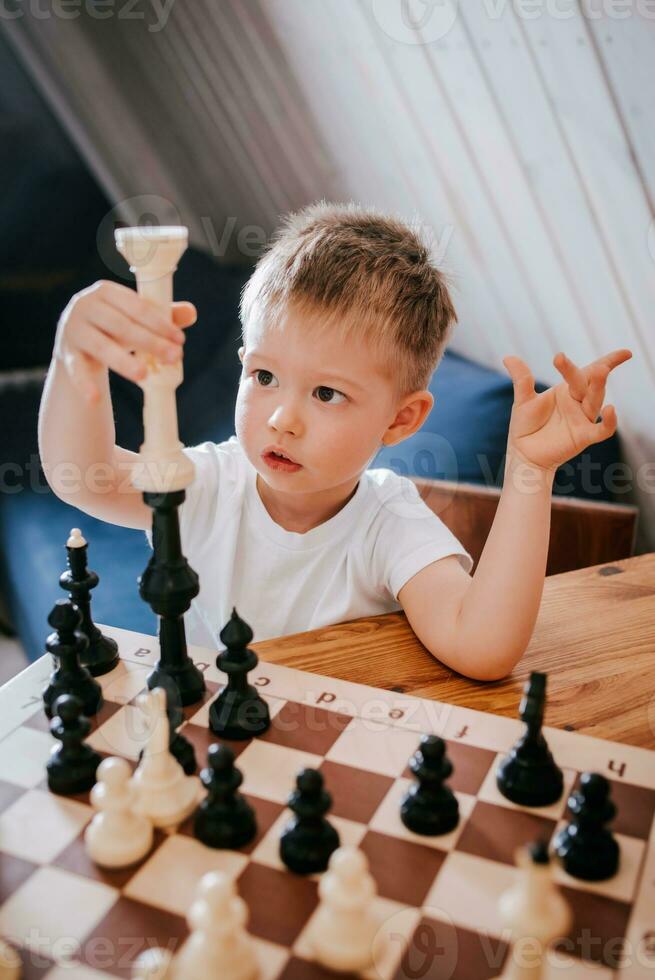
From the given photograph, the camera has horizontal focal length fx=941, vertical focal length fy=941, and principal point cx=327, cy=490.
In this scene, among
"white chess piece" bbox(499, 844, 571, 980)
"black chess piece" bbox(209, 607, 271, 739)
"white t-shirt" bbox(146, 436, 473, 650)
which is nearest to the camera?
"white chess piece" bbox(499, 844, 571, 980)

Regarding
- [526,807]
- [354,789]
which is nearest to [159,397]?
[354,789]

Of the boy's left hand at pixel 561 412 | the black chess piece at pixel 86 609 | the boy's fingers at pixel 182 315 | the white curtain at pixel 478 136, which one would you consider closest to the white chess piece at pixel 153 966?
the black chess piece at pixel 86 609

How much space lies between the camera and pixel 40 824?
2.75 ft

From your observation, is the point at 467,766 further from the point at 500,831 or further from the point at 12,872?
the point at 12,872

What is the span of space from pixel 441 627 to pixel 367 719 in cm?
21

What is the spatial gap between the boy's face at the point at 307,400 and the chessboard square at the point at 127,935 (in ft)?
2.05

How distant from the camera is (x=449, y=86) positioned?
1.77 m

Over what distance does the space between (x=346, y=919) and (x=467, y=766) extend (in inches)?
11.1

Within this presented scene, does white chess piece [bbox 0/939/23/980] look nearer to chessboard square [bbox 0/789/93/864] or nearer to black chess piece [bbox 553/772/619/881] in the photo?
chessboard square [bbox 0/789/93/864]

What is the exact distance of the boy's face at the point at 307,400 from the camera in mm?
1222

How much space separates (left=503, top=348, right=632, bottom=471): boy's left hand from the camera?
112 cm

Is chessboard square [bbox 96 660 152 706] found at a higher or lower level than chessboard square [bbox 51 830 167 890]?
lower

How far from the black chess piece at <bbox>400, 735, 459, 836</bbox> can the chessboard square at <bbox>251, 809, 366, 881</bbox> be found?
0.05m

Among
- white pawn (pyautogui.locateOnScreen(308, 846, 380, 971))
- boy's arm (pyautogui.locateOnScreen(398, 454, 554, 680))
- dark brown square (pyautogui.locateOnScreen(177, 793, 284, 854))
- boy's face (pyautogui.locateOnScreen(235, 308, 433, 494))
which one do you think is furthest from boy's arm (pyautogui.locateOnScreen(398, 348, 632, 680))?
white pawn (pyautogui.locateOnScreen(308, 846, 380, 971))
